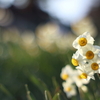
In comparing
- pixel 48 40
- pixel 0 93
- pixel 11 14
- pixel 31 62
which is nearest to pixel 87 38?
pixel 0 93

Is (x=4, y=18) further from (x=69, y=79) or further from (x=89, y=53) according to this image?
(x=89, y=53)

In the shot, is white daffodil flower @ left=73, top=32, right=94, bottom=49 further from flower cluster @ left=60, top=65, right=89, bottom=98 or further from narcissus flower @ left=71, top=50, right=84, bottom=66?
flower cluster @ left=60, top=65, right=89, bottom=98

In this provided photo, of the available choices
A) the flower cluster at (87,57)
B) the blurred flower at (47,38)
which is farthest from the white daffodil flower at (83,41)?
the blurred flower at (47,38)

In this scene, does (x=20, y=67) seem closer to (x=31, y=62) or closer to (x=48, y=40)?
(x=31, y=62)

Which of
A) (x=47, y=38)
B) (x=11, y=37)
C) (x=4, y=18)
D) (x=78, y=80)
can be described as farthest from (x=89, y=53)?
(x=4, y=18)

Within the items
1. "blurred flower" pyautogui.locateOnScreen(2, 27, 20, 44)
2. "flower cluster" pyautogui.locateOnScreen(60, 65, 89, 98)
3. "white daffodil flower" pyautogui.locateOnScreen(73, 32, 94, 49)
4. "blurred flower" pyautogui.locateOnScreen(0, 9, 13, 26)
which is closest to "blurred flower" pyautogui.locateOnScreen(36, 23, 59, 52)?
"blurred flower" pyautogui.locateOnScreen(2, 27, 20, 44)

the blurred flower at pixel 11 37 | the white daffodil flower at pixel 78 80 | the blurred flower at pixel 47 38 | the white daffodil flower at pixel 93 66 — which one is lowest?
the blurred flower at pixel 11 37

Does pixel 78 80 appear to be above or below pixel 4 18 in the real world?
above

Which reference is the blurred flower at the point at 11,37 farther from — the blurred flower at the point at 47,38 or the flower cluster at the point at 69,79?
the flower cluster at the point at 69,79
